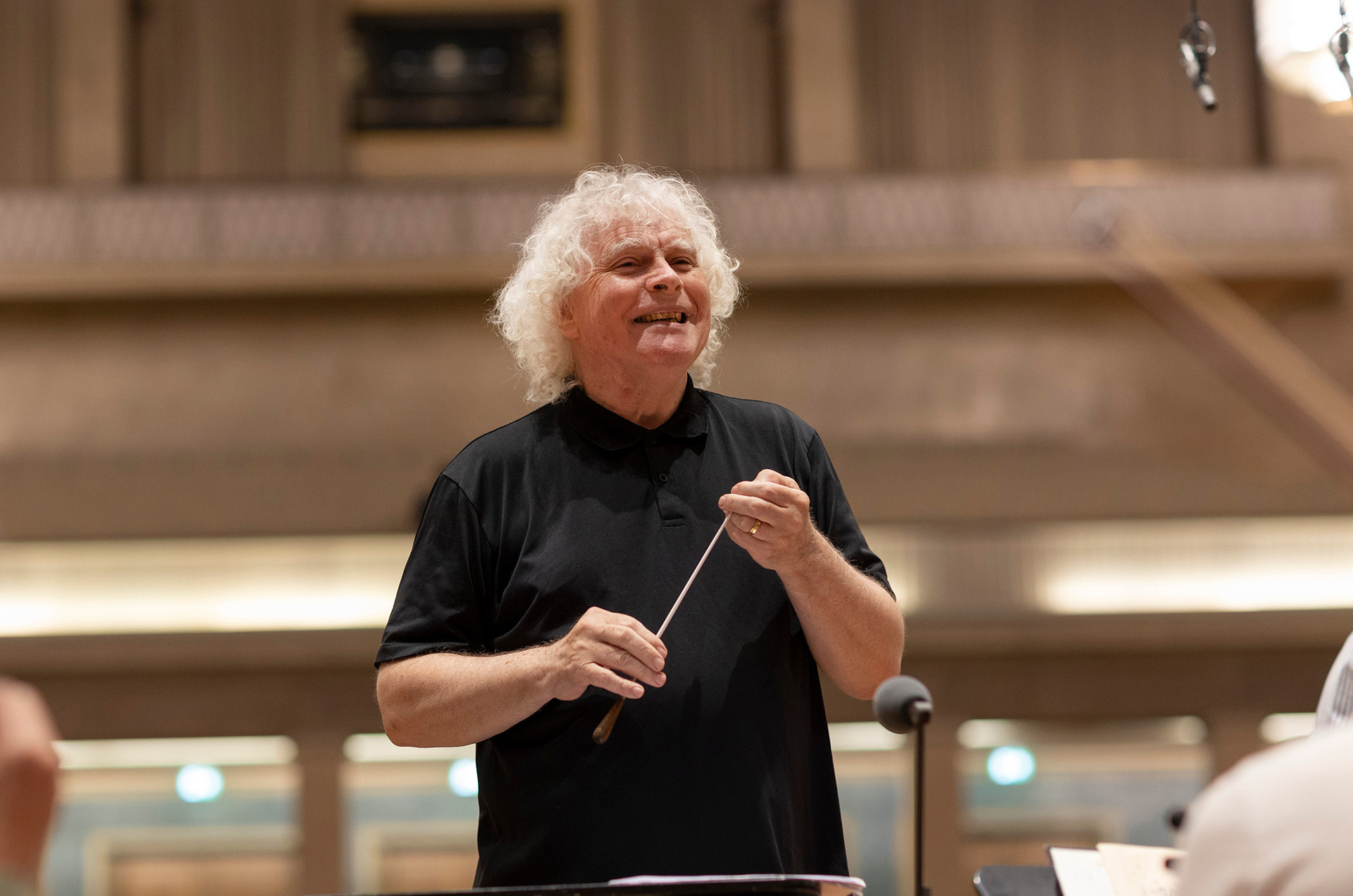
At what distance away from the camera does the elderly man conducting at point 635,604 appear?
1512mm

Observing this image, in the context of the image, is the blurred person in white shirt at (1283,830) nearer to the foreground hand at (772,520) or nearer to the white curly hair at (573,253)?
the foreground hand at (772,520)

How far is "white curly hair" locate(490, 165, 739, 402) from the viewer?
1793 millimetres

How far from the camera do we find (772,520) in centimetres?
150

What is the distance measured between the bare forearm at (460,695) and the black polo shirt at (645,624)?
0.13ft

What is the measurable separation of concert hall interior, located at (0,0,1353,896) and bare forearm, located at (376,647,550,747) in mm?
4557

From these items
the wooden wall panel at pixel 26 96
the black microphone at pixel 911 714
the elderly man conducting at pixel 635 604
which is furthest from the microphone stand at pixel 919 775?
the wooden wall panel at pixel 26 96

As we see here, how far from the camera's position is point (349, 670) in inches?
238

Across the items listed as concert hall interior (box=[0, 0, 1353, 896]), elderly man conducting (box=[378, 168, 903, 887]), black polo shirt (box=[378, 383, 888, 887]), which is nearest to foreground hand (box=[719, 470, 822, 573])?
elderly man conducting (box=[378, 168, 903, 887])

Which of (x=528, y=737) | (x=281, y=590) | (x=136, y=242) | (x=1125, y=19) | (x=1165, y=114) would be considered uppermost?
(x=1125, y=19)

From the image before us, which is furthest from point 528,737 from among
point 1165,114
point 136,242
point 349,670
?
point 1165,114

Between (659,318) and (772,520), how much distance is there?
36cm

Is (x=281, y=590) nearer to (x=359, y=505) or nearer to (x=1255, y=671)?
(x=359, y=505)

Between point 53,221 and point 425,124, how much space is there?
1.91m

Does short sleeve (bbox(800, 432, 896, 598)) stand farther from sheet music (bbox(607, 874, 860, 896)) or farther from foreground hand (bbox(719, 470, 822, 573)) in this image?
sheet music (bbox(607, 874, 860, 896))
